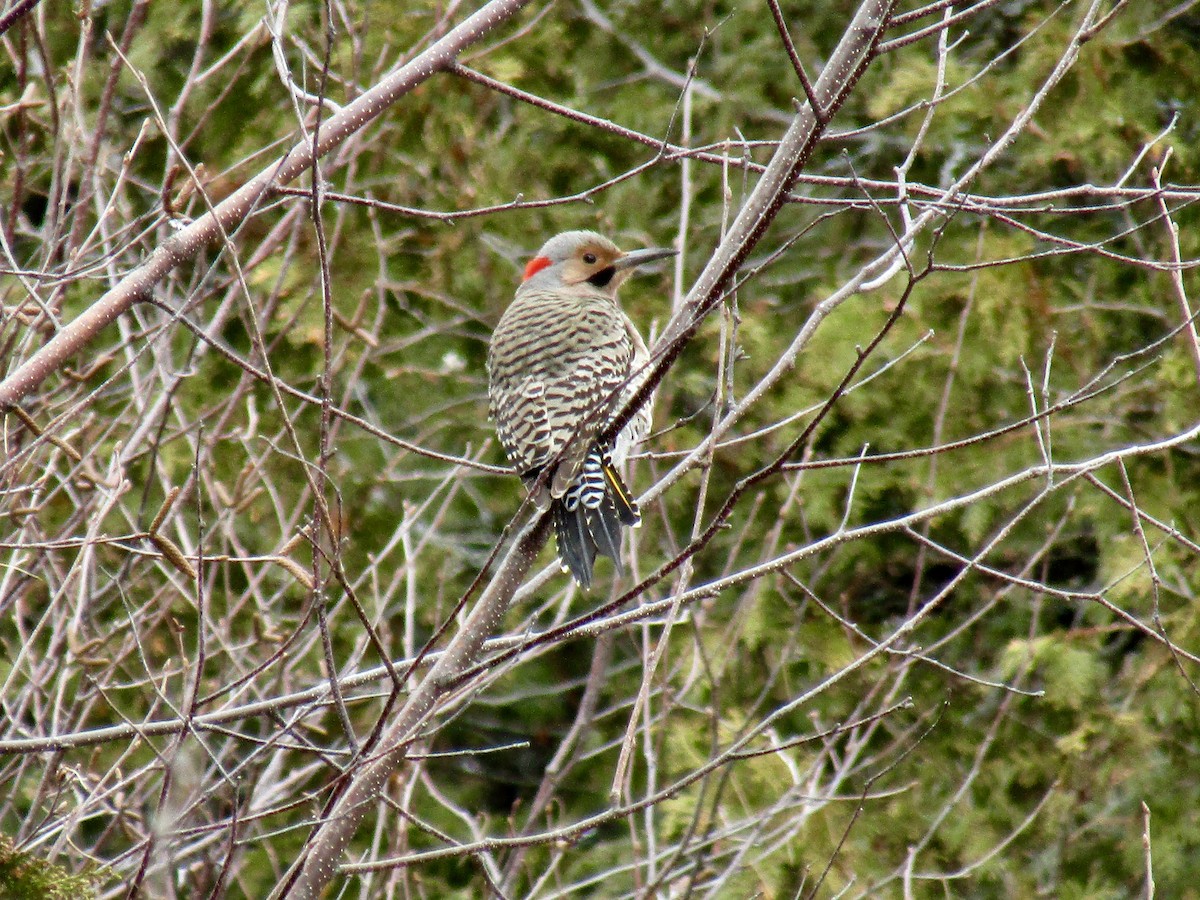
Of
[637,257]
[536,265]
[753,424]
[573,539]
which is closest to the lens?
[573,539]

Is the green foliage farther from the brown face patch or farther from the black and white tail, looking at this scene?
the brown face patch

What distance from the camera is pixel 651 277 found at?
26.2 ft

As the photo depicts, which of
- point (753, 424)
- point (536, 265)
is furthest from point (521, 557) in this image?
point (753, 424)

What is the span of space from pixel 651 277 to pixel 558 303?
2.48 metres

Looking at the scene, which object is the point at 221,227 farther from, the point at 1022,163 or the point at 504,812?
the point at 504,812

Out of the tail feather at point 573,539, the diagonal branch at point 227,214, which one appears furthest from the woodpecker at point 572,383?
the diagonal branch at point 227,214

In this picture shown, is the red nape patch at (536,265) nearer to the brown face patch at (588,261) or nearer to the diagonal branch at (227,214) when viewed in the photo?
the brown face patch at (588,261)

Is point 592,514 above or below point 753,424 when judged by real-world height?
above

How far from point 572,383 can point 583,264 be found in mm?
1110

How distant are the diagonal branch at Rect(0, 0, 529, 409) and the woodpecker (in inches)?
36.2

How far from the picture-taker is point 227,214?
324cm

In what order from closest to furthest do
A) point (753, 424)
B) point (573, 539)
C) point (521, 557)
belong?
1. point (521, 557)
2. point (573, 539)
3. point (753, 424)

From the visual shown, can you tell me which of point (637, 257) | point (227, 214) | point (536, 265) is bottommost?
point (536, 265)

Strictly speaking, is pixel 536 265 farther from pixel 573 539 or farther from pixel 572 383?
pixel 573 539
